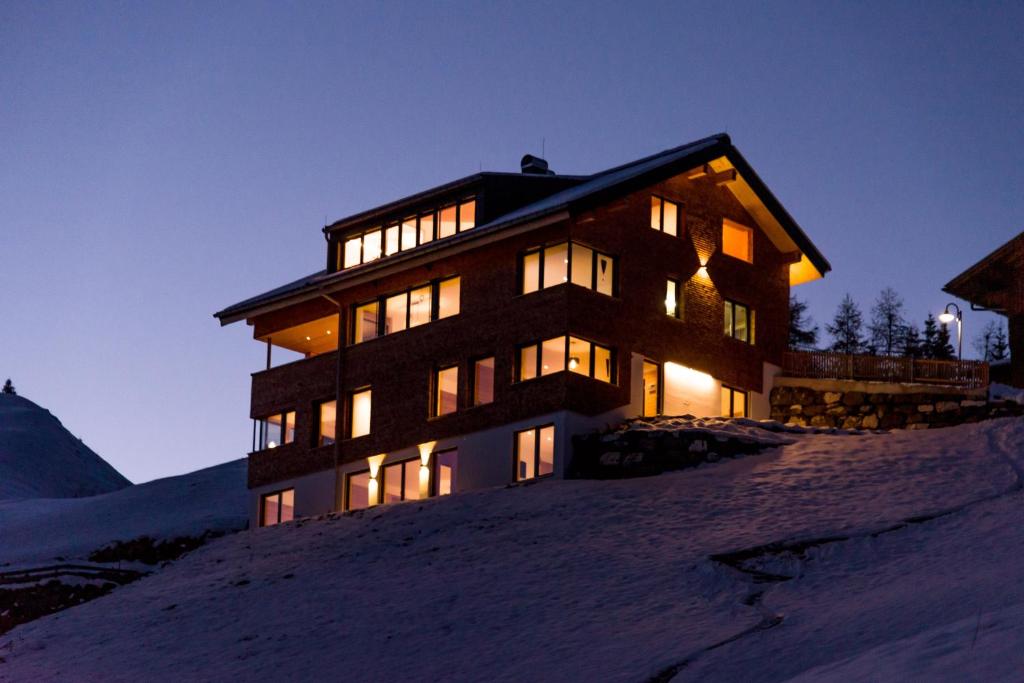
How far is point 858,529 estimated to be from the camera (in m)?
33.5

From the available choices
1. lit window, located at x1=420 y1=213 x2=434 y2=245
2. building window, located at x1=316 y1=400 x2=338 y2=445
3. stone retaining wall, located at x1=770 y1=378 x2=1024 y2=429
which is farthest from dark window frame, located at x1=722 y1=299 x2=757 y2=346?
building window, located at x1=316 y1=400 x2=338 y2=445

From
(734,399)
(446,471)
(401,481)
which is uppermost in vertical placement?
(734,399)

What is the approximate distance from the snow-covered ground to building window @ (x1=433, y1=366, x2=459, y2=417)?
5.17 metres

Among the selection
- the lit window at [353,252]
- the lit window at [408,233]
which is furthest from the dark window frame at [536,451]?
the lit window at [353,252]

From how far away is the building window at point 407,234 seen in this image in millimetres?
51094

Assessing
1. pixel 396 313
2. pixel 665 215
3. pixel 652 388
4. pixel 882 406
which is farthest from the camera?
pixel 396 313

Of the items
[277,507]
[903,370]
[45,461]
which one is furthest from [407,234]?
[45,461]

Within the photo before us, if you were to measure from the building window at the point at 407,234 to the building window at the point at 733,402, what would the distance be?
30.0 feet

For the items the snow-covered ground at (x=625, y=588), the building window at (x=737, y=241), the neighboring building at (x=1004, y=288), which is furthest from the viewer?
the neighboring building at (x=1004, y=288)

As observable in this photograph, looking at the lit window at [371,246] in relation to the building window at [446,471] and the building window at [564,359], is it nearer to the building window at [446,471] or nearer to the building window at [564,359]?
the building window at [446,471]

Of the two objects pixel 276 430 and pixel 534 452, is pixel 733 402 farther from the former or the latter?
pixel 276 430

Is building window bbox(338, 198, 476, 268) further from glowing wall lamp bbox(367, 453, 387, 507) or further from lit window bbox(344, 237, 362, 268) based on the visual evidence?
glowing wall lamp bbox(367, 453, 387, 507)

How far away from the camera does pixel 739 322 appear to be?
171 feet

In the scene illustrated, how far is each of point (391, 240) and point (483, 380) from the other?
716 cm
